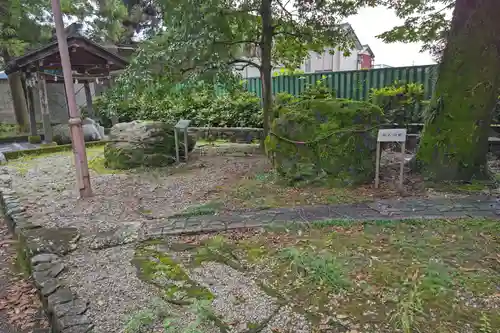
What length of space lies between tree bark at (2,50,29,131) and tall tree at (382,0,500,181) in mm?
13678

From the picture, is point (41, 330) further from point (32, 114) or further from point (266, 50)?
point (32, 114)

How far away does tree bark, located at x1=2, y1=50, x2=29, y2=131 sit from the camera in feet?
42.8

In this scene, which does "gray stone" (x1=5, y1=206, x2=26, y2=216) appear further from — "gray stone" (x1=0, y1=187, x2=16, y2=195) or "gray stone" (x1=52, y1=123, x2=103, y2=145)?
"gray stone" (x1=52, y1=123, x2=103, y2=145)

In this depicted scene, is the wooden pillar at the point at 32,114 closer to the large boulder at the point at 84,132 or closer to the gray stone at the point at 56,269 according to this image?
the large boulder at the point at 84,132

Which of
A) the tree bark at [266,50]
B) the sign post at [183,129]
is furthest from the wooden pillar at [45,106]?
the tree bark at [266,50]

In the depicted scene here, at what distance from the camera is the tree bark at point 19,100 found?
1305cm

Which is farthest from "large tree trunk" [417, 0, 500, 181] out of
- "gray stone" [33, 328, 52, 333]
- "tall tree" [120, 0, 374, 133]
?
"gray stone" [33, 328, 52, 333]

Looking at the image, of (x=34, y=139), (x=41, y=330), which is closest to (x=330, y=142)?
(x=41, y=330)

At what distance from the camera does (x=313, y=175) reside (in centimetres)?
516

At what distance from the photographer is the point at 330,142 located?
16.7 feet

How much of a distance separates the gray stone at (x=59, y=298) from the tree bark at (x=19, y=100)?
1271cm

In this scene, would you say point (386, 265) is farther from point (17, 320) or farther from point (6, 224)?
point (6, 224)

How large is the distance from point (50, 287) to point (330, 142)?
149 inches

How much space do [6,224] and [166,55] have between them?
3392 millimetres
